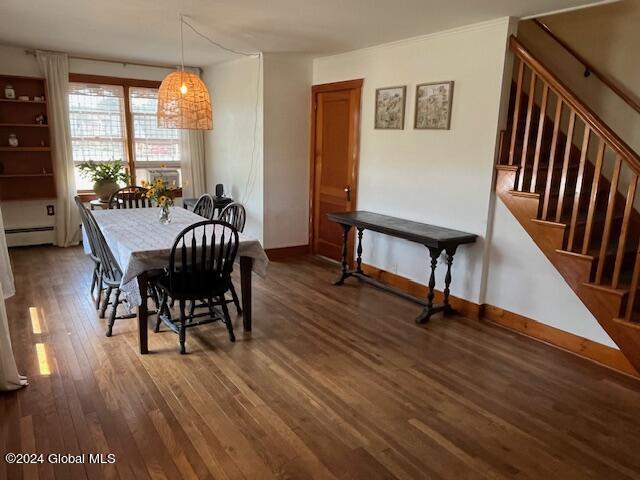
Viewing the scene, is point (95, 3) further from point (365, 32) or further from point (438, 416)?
point (438, 416)

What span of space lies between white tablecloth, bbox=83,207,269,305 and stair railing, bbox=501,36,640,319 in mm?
2150

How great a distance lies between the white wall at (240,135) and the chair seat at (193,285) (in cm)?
235

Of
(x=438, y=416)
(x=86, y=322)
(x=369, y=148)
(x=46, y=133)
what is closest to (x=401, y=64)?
(x=369, y=148)

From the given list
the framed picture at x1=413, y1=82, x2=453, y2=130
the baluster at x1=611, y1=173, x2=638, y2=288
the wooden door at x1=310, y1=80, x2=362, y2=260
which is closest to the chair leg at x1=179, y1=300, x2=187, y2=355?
the wooden door at x1=310, y1=80, x2=362, y2=260

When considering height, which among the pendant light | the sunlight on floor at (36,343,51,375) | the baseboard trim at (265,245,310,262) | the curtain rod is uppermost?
the curtain rod

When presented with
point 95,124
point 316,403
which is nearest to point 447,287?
point 316,403

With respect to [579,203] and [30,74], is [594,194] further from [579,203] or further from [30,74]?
[30,74]

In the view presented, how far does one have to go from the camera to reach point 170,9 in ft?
11.6

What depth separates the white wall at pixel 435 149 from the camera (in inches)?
147

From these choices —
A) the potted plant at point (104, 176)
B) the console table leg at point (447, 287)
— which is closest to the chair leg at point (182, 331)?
the console table leg at point (447, 287)

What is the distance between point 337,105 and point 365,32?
122 centimetres

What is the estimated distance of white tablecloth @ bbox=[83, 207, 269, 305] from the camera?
9.87ft

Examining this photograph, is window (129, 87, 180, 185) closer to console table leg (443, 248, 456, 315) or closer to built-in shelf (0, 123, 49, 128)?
built-in shelf (0, 123, 49, 128)

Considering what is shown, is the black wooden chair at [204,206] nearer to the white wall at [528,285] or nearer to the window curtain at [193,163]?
the window curtain at [193,163]
